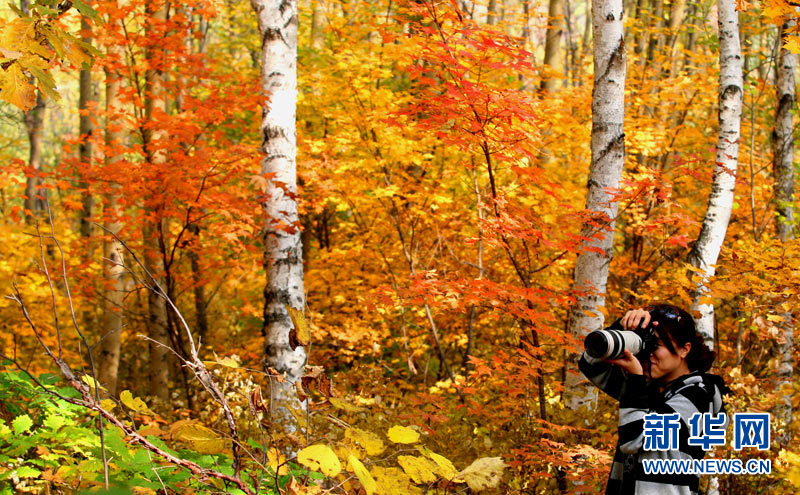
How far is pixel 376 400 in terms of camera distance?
18.4 feet

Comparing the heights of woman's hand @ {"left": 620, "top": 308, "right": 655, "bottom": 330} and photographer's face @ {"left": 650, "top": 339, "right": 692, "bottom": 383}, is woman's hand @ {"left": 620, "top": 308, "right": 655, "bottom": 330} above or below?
above

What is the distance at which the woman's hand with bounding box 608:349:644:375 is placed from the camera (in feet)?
6.73

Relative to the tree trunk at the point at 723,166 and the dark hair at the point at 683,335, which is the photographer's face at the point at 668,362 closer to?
the dark hair at the point at 683,335

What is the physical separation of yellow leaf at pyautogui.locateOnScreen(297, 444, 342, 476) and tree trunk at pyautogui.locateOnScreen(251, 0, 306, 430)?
3011 mm

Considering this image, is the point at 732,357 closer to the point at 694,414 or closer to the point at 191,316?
the point at 694,414

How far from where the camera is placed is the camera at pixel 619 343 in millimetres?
1989

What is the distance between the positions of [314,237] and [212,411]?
3.74 meters

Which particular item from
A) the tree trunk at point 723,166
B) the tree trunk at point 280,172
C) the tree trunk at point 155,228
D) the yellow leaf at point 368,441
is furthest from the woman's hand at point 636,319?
the tree trunk at point 155,228

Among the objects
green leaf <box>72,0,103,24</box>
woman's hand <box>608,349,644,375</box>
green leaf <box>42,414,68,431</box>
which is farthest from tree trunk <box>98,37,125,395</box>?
woman's hand <box>608,349,644,375</box>

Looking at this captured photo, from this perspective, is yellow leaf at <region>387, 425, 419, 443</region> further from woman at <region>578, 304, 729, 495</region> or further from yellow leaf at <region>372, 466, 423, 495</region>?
woman at <region>578, 304, 729, 495</region>

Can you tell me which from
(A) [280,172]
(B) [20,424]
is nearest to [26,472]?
(B) [20,424]

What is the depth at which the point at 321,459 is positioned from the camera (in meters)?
1.52

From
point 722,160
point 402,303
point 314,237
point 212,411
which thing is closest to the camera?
point 402,303

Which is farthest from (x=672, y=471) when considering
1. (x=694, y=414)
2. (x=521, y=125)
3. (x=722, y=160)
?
(x=722, y=160)
